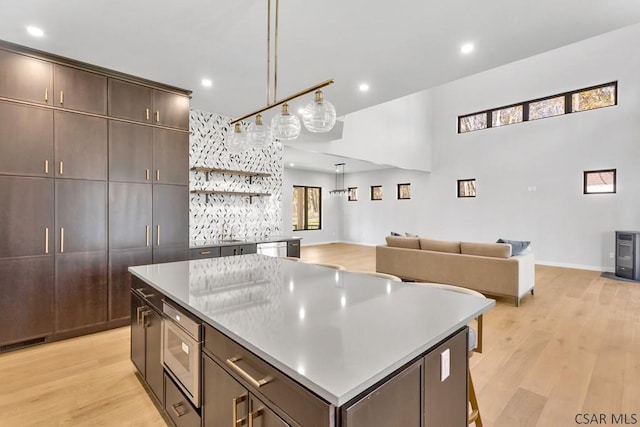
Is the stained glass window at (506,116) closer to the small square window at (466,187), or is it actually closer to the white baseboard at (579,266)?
the small square window at (466,187)

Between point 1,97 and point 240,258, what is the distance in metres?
2.64

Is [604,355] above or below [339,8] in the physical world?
below

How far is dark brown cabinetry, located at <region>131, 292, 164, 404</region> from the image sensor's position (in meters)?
1.88

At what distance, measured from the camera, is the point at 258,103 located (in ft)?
14.3

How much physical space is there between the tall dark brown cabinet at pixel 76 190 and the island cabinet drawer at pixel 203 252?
0.27m

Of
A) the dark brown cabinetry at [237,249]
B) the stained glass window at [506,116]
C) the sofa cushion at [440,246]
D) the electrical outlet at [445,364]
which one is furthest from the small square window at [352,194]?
the electrical outlet at [445,364]

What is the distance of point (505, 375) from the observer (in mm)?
2445

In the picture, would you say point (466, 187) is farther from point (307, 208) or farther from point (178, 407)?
point (178, 407)

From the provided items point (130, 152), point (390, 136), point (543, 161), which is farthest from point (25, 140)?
point (543, 161)

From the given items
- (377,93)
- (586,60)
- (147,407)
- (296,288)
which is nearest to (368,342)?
(296,288)

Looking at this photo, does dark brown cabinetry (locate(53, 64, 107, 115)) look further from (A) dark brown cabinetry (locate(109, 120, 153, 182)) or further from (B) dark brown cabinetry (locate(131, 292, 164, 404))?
(B) dark brown cabinetry (locate(131, 292, 164, 404))

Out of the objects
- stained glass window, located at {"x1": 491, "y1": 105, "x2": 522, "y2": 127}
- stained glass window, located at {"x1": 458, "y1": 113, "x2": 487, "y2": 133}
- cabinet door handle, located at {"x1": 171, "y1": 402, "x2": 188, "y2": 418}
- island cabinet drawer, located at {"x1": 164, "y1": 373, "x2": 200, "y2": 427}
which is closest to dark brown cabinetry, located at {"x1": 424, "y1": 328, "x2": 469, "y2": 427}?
island cabinet drawer, located at {"x1": 164, "y1": 373, "x2": 200, "y2": 427}

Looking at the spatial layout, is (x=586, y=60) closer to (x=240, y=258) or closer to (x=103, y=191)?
(x=240, y=258)

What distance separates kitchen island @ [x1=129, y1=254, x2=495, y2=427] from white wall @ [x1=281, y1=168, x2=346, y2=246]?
8206 mm
